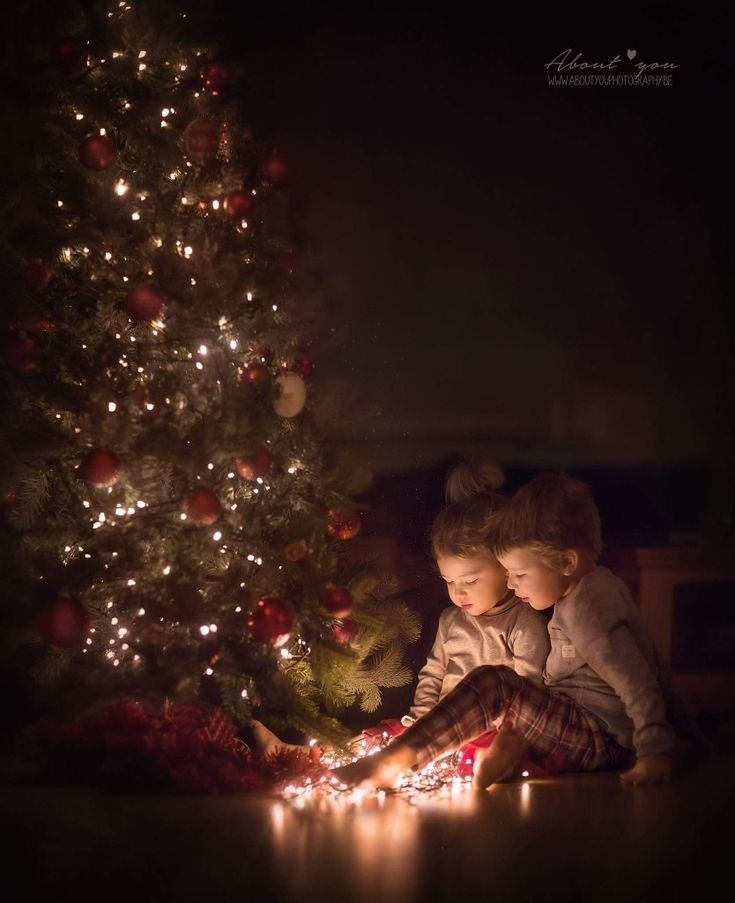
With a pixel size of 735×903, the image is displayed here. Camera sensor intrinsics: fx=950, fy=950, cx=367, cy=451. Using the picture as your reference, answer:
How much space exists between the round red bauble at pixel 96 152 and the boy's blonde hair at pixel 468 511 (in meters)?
1.06

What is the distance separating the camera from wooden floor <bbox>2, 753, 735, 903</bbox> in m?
1.47

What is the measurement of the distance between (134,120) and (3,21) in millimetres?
653

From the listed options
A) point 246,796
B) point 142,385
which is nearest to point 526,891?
point 246,796

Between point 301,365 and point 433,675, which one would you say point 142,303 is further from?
point 433,675

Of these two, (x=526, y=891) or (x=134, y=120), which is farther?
(x=134, y=120)

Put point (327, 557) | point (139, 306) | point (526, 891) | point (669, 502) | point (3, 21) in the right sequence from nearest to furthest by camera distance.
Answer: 1. point (526, 891)
2. point (139, 306)
3. point (327, 557)
4. point (3, 21)
5. point (669, 502)

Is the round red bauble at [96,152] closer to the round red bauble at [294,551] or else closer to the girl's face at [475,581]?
the round red bauble at [294,551]

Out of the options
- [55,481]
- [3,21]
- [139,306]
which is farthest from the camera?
[3,21]

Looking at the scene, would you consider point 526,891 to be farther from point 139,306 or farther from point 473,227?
point 473,227

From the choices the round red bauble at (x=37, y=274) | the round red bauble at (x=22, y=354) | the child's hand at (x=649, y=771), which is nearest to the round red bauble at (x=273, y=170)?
the round red bauble at (x=37, y=274)

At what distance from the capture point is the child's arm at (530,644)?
2.19 m

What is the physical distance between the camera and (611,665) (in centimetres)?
194

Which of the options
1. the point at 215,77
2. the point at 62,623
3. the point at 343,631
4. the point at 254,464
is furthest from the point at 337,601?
the point at 215,77

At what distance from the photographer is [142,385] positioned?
1944mm
